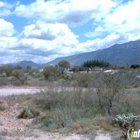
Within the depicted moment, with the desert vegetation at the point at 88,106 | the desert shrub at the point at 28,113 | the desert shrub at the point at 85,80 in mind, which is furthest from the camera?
the desert shrub at the point at 85,80

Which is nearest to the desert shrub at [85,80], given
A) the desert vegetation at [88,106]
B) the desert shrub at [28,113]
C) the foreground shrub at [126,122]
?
the desert vegetation at [88,106]

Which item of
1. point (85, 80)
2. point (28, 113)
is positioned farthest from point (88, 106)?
point (85, 80)

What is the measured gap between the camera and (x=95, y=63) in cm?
8831

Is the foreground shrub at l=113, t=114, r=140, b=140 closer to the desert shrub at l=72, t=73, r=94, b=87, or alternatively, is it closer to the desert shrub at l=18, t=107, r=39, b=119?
the desert shrub at l=72, t=73, r=94, b=87

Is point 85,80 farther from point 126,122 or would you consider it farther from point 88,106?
point 126,122

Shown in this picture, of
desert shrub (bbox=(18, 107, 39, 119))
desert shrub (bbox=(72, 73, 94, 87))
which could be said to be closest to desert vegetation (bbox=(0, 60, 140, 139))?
desert shrub (bbox=(18, 107, 39, 119))


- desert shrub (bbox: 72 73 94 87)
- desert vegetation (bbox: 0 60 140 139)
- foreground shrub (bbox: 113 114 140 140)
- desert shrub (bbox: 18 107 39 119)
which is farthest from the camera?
desert shrub (bbox: 72 73 94 87)

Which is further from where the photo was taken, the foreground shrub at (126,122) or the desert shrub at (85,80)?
the desert shrub at (85,80)

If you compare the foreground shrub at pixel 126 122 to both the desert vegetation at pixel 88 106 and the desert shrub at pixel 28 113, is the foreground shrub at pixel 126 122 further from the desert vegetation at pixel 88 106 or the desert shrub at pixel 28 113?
the desert shrub at pixel 28 113

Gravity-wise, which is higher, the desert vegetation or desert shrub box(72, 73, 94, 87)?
desert shrub box(72, 73, 94, 87)

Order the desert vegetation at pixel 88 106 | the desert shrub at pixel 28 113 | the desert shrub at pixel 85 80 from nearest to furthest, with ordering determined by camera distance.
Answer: the desert vegetation at pixel 88 106 < the desert shrub at pixel 28 113 < the desert shrub at pixel 85 80

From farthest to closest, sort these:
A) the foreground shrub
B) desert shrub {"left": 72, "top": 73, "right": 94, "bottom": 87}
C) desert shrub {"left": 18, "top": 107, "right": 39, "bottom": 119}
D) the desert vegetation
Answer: desert shrub {"left": 72, "top": 73, "right": 94, "bottom": 87} → desert shrub {"left": 18, "top": 107, "right": 39, "bottom": 119} → the desert vegetation → the foreground shrub

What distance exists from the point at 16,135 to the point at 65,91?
701 centimetres

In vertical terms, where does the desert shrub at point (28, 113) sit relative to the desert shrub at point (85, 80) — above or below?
below
